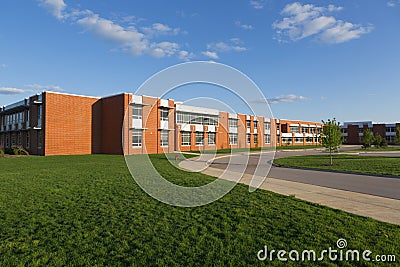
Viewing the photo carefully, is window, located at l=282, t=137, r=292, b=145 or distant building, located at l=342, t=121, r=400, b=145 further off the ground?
distant building, located at l=342, t=121, r=400, b=145

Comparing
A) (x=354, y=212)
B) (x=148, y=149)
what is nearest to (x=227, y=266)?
(x=354, y=212)

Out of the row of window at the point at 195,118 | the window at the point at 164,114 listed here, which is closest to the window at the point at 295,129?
the row of window at the point at 195,118

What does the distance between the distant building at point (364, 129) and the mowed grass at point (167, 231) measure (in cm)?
9124

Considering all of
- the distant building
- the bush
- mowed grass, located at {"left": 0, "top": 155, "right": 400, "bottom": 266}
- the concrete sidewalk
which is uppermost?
the distant building

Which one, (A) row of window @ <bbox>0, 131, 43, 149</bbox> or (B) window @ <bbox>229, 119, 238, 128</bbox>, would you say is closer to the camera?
(A) row of window @ <bbox>0, 131, 43, 149</bbox>

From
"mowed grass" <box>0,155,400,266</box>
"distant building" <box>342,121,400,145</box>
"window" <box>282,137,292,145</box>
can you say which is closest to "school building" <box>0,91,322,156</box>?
"mowed grass" <box>0,155,400,266</box>

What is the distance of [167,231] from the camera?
215 inches

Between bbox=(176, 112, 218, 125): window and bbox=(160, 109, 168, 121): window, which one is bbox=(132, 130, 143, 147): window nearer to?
bbox=(160, 109, 168, 121): window

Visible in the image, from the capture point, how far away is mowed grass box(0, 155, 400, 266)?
14.3 ft

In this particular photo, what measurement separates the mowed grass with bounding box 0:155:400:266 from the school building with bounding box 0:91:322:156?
918 inches

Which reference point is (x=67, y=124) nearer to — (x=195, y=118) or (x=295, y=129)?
(x=195, y=118)

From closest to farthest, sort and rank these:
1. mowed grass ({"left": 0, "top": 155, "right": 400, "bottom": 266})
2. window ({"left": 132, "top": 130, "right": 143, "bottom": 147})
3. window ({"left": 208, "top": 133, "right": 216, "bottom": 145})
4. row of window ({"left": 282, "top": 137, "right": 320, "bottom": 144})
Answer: mowed grass ({"left": 0, "top": 155, "right": 400, "bottom": 266}), window ({"left": 132, "top": 130, "right": 143, "bottom": 147}), window ({"left": 208, "top": 133, "right": 216, "bottom": 145}), row of window ({"left": 282, "top": 137, "right": 320, "bottom": 144})

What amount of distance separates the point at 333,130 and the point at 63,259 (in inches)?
892

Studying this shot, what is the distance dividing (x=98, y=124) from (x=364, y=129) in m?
81.8
